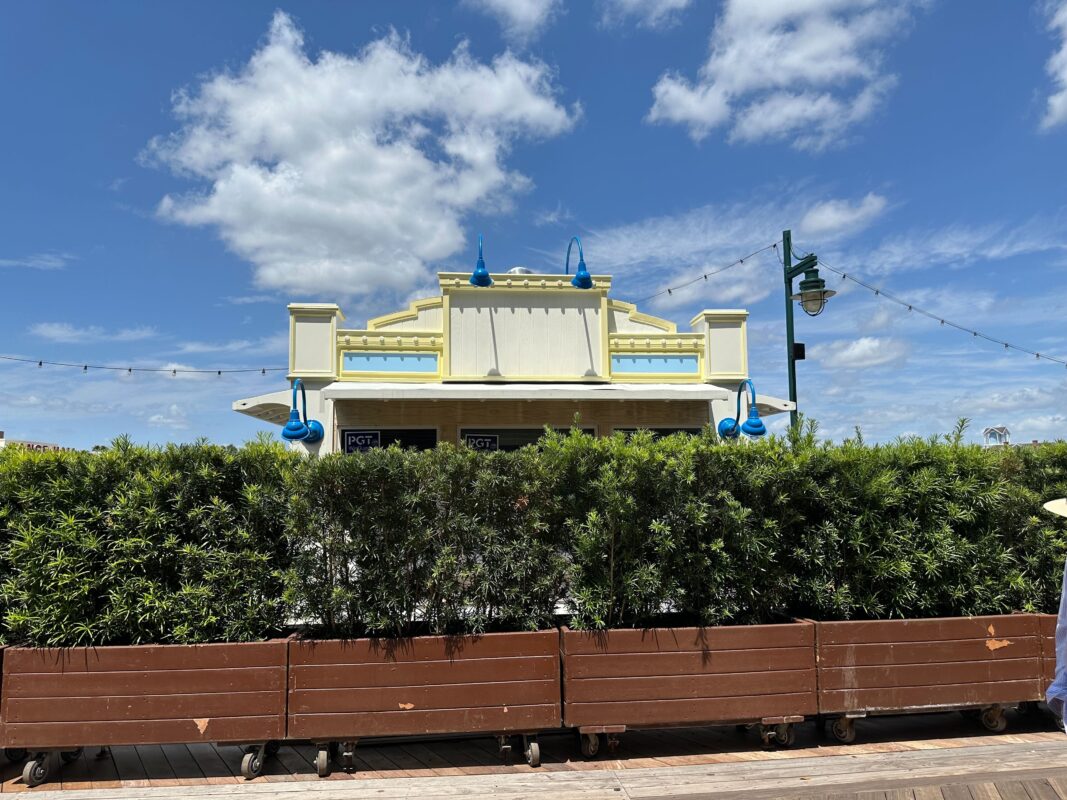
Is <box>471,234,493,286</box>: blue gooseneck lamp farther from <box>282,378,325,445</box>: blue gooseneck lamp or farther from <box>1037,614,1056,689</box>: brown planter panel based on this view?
<box>1037,614,1056,689</box>: brown planter panel

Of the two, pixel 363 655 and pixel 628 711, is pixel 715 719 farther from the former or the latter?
pixel 363 655

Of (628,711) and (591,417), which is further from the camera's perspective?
(591,417)

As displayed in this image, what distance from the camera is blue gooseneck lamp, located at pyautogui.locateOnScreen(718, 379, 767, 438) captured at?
10.7 m

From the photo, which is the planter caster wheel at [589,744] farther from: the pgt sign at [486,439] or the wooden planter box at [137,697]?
the pgt sign at [486,439]

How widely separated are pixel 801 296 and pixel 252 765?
8.05 m

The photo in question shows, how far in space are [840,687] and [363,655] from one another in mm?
2901

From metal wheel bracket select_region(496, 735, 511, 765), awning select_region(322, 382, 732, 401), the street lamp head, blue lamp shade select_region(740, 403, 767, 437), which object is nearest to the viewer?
metal wheel bracket select_region(496, 735, 511, 765)

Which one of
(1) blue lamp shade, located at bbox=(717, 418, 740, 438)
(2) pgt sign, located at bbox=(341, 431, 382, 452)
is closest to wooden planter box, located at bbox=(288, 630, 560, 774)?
(2) pgt sign, located at bbox=(341, 431, 382, 452)

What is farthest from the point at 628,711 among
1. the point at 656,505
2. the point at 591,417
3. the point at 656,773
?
the point at 591,417

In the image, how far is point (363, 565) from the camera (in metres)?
4.00

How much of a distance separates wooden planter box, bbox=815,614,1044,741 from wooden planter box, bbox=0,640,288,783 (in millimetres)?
3325

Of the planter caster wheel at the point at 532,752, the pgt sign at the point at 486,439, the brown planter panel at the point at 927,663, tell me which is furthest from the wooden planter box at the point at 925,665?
the pgt sign at the point at 486,439

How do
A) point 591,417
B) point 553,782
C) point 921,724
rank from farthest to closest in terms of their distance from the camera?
1. point 591,417
2. point 921,724
3. point 553,782

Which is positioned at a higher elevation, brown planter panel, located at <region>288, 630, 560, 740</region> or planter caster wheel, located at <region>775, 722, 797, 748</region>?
brown planter panel, located at <region>288, 630, 560, 740</region>
